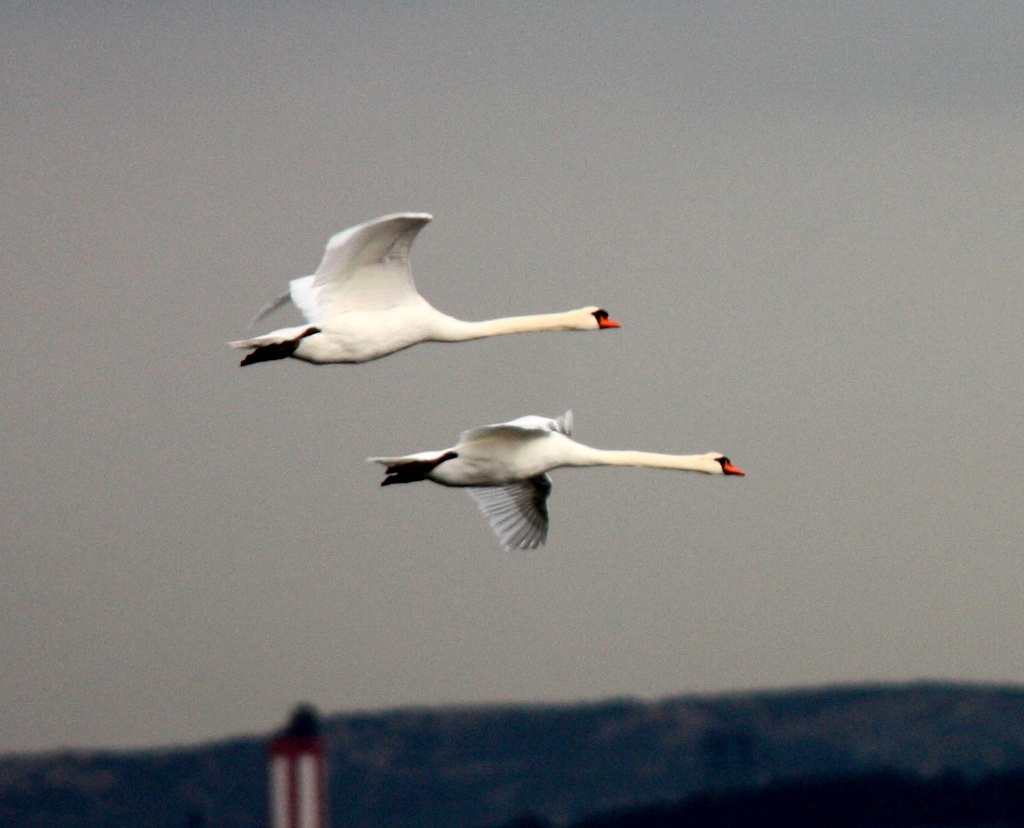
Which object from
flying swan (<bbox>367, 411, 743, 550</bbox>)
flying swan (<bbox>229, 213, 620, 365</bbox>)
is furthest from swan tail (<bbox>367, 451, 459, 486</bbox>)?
flying swan (<bbox>229, 213, 620, 365</bbox>)

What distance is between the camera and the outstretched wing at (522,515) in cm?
2364

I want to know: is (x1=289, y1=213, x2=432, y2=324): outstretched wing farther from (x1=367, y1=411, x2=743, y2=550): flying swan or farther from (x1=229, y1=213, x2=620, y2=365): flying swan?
(x1=367, y1=411, x2=743, y2=550): flying swan

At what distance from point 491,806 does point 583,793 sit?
4003 mm

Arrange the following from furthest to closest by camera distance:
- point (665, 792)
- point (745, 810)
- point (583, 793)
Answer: point (745, 810) < point (665, 792) < point (583, 793)

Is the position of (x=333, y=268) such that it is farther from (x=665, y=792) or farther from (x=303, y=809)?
(x=665, y=792)

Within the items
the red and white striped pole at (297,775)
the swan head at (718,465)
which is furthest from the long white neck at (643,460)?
the red and white striped pole at (297,775)

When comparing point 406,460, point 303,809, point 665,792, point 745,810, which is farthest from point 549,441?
point 745,810

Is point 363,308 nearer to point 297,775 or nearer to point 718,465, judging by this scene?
point 718,465

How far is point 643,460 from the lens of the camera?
2288cm

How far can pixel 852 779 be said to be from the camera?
95.2m

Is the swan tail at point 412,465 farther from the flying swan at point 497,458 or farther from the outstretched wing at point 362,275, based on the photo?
the outstretched wing at point 362,275

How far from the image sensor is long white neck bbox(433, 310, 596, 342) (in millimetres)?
21922

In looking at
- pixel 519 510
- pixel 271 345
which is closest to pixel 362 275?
pixel 271 345

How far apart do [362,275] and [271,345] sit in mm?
1192
